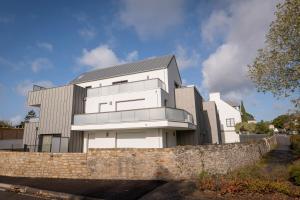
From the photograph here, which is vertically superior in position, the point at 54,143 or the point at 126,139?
the point at 126,139

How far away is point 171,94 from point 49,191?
1411 cm

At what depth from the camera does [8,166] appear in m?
12.5

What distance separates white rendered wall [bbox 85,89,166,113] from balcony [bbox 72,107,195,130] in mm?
1992

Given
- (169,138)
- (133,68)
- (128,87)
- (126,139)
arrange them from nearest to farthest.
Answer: (126,139) → (169,138) → (128,87) → (133,68)

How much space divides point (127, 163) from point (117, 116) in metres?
6.09

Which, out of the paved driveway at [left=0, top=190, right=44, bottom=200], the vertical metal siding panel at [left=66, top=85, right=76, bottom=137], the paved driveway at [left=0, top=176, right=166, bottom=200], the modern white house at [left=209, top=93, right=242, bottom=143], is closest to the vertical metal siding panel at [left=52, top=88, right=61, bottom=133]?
the vertical metal siding panel at [left=66, top=85, right=76, bottom=137]

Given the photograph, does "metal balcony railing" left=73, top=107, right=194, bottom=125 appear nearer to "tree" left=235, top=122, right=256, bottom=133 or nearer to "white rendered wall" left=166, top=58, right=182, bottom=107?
"white rendered wall" left=166, top=58, right=182, bottom=107

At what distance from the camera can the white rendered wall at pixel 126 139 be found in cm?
1579

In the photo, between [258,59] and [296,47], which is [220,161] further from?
[296,47]

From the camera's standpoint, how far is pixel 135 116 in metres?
15.4

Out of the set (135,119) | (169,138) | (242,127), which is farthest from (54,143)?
(242,127)

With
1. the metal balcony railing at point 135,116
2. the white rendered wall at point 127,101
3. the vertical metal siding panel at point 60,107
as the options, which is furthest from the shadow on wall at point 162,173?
the vertical metal siding panel at point 60,107

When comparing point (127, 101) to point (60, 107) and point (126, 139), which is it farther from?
point (60, 107)

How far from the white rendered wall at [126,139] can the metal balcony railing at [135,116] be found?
1.53 meters
